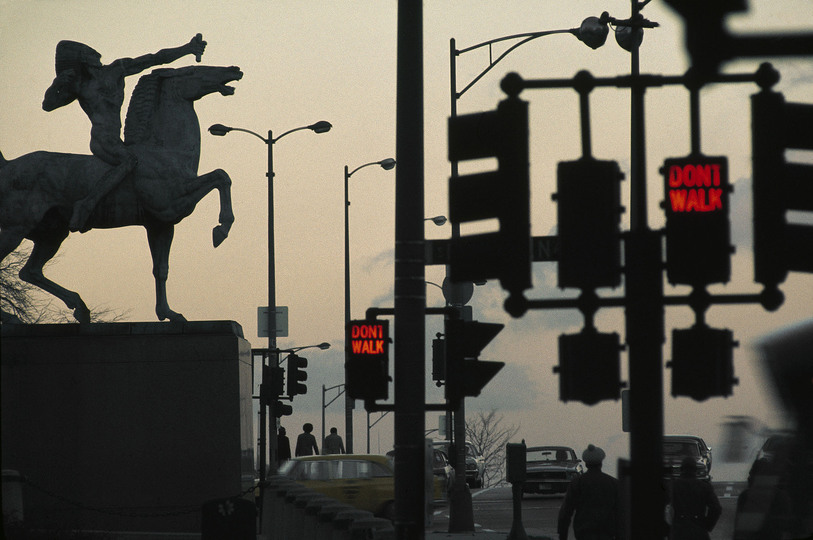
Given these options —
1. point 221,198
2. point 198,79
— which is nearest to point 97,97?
point 198,79

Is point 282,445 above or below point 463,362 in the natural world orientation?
below

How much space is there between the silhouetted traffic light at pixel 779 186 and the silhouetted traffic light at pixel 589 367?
1.03 metres

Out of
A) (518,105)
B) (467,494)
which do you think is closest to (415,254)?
(518,105)

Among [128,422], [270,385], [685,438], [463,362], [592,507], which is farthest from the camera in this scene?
[685,438]

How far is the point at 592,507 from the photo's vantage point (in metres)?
12.7

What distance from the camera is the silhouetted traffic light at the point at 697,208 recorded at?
7.63m

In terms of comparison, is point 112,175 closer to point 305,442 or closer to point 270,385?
point 270,385

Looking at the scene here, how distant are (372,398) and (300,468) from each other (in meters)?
13.6

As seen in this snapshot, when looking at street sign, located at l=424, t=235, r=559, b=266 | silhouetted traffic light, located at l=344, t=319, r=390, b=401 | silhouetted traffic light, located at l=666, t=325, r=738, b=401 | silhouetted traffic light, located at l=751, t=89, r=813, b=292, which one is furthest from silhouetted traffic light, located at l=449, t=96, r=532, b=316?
street sign, located at l=424, t=235, r=559, b=266

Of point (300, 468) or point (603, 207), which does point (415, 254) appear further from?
point (300, 468)

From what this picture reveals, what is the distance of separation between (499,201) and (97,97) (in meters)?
13.6

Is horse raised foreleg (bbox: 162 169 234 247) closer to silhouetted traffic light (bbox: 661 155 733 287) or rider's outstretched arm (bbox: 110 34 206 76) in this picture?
rider's outstretched arm (bbox: 110 34 206 76)

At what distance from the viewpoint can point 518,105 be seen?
786 cm

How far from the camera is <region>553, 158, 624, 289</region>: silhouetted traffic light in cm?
760
